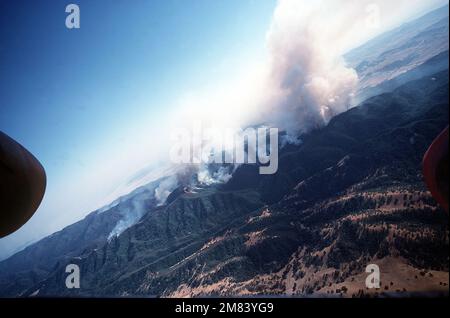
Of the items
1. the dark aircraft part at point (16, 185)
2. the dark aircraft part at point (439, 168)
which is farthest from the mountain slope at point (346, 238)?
the dark aircraft part at point (16, 185)

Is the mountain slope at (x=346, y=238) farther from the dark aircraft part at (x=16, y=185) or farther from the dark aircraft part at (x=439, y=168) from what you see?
the dark aircraft part at (x=16, y=185)

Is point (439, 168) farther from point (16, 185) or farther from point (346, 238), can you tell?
point (346, 238)

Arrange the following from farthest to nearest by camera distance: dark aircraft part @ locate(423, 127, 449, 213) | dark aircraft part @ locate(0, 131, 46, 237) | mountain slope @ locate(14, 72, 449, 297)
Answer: mountain slope @ locate(14, 72, 449, 297), dark aircraft part @ locate(0, 131, 46, 237), dark aircraft part @ locate(423, 127, 449, 213)

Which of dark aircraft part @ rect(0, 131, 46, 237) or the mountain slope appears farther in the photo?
the mountain slope

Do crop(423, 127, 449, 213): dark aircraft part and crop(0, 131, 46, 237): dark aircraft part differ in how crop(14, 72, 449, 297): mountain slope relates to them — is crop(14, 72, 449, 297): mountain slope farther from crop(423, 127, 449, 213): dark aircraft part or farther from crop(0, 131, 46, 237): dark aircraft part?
crop(0, 131, 46, 237): dark aircraft part

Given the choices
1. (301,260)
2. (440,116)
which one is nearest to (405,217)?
(301,260)

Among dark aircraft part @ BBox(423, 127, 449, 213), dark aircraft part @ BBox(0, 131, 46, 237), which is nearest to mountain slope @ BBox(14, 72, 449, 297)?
dark aircraft part @ BBox(423, 127, 449, 213)
